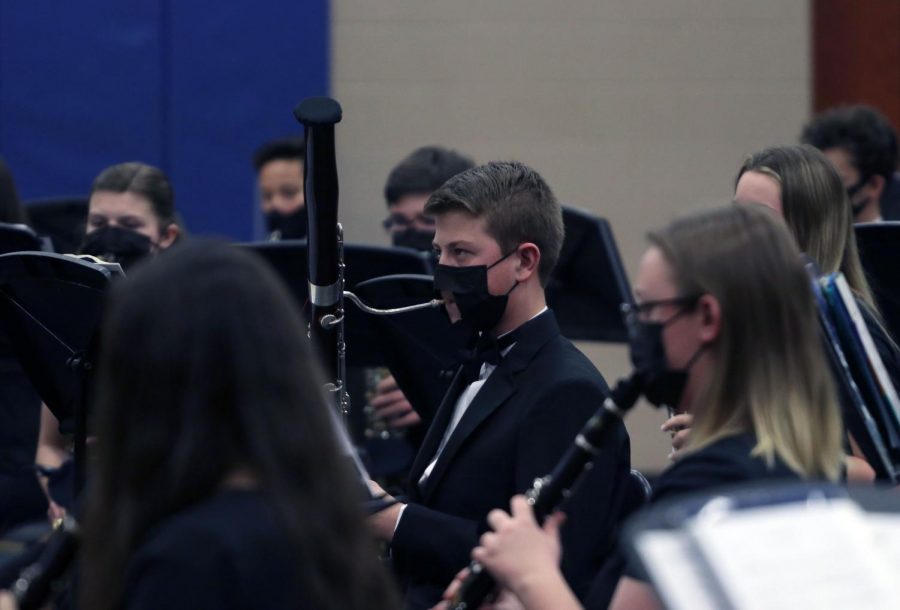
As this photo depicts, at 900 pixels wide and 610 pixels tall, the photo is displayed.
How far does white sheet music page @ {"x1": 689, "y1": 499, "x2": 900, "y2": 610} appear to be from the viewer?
1311 mm

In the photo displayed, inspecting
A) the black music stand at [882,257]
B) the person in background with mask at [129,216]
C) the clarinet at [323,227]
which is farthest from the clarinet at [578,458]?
the person in background with mask at [129,216]

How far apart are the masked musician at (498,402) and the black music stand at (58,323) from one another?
0.77 metres

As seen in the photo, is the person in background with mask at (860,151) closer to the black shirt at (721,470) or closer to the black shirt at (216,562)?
the black shirt at (721,470)

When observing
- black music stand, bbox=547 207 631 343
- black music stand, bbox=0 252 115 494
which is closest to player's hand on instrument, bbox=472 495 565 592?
black music stand, bbox=0 252 115 494

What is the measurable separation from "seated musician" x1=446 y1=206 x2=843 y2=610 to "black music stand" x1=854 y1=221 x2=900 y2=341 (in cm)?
154

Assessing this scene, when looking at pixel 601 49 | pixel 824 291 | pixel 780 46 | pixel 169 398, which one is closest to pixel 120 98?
pixel 601 49

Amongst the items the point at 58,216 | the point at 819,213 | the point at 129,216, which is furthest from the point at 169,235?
the point at 819,213

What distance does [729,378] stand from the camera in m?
2.08

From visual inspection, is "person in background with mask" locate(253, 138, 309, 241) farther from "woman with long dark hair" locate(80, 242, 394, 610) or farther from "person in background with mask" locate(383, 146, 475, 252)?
"woman with long dark hair" locate(80, 242, 394, 610)

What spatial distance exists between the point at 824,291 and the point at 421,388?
1456 millimetres

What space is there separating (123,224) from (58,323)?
1.20 metres

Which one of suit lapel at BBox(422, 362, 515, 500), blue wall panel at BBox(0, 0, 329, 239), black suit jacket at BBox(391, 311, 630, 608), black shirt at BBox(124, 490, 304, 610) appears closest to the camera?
black shirt at BBox(124, 490, 304, 610)

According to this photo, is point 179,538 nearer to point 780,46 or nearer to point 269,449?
point 269,449

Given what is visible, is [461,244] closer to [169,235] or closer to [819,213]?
[819,213]
